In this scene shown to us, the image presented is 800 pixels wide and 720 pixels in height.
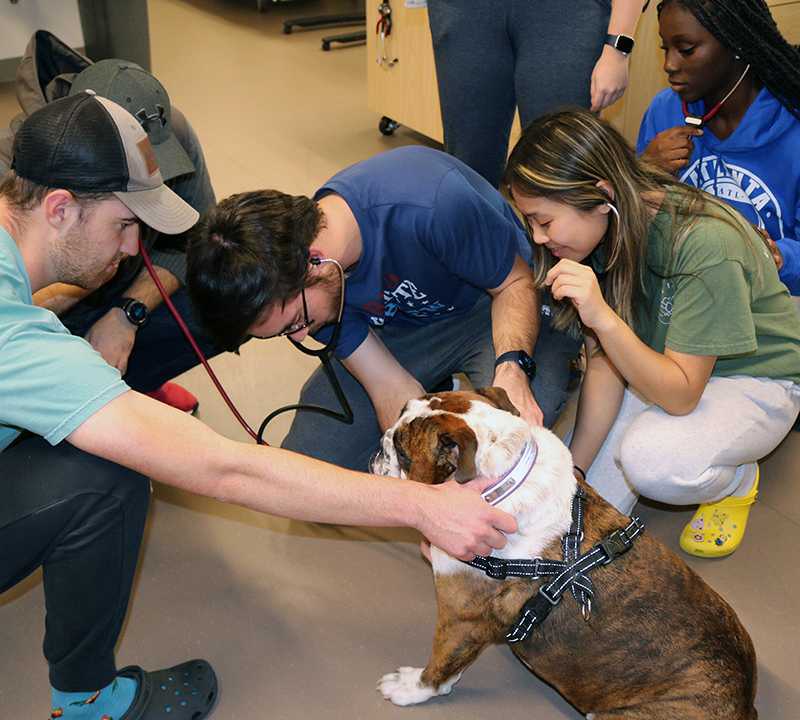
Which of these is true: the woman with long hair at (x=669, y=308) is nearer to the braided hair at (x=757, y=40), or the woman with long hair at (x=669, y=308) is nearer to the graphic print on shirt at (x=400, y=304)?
the graphic print on shirt at (x=400, y=304)

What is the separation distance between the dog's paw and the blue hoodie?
1.55m

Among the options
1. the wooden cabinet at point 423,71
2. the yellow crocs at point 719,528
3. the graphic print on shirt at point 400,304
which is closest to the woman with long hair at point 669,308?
the yellow crocs at point 719,528

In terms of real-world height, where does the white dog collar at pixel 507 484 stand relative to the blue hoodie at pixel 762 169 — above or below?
below

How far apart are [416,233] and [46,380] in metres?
1.01

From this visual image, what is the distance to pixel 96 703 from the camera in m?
1.74

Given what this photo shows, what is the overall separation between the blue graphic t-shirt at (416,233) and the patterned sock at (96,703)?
1030 mm

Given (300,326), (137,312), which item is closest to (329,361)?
(300,326)

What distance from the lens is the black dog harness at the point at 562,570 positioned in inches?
63.7

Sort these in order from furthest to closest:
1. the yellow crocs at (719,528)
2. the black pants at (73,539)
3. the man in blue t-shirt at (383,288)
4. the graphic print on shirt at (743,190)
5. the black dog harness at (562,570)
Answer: the graphic print on shirt at (743,190)
the yellow crocs at (719,528)
the man in blue t-shirt at (383,288)
the black dog harness at (562,570)
the black pants at (73,539)

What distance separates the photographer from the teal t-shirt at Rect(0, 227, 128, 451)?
1.36 meters

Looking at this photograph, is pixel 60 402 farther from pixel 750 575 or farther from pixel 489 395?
pixel 750 575

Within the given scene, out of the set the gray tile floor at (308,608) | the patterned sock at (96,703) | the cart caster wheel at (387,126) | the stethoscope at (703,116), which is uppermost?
the stethoscope at (703,116)

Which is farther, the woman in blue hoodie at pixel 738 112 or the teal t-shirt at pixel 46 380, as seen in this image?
the woman in blue hoodie at pixel 738 112

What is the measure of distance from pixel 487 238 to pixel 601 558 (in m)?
0.92
